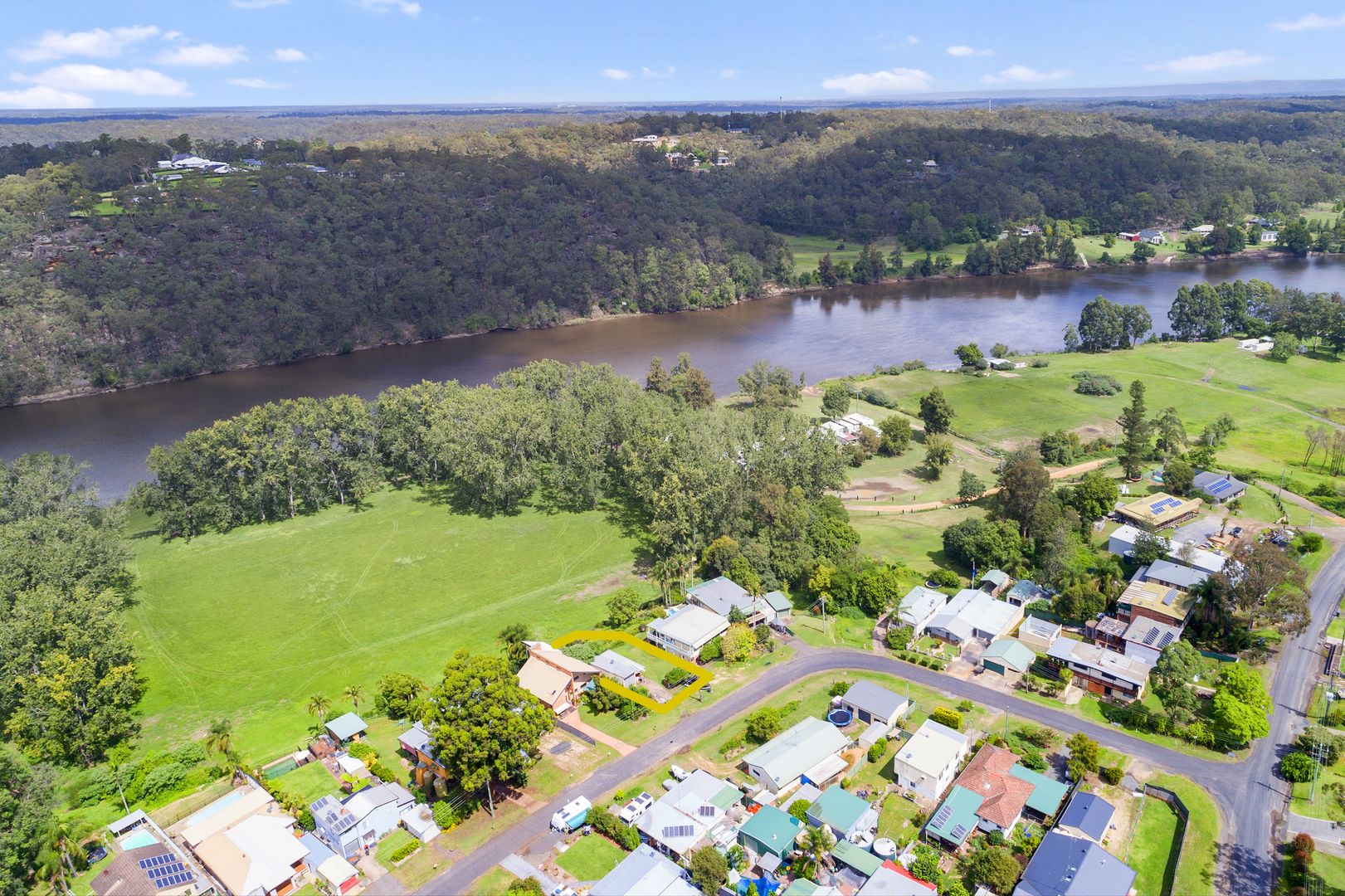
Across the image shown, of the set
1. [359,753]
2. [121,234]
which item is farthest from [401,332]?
[359,753]

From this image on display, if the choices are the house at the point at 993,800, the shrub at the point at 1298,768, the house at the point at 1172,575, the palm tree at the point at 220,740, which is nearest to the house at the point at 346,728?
the palm tree at the point at 220,740

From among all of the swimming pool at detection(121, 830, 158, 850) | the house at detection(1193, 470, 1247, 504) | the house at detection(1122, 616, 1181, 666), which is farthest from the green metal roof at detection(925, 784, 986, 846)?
the house at detection(1193, 470, 1247, 504)

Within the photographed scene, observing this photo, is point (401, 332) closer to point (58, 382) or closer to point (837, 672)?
point (58, 382)

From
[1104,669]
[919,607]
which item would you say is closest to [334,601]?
[919,607]

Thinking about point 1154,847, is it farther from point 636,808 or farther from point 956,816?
point 636,808

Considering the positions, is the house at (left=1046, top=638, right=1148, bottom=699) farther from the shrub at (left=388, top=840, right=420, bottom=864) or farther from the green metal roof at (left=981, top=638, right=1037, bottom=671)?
the shrub at (left=388, top=840, right=420, bottom=864)

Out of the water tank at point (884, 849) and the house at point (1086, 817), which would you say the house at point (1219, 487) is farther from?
the water tank at point (884, 849)
